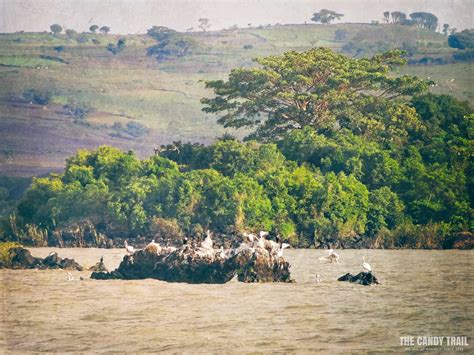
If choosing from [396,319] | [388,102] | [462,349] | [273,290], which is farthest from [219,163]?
[462,349]

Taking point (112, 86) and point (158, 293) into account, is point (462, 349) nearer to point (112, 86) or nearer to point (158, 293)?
point (158, 293)

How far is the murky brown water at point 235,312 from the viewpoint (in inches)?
1172

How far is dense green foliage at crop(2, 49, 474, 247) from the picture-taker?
58.2 meters

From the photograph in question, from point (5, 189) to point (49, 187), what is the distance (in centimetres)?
1523

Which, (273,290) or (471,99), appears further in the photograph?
(471,99)

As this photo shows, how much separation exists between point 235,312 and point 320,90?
3717 cm

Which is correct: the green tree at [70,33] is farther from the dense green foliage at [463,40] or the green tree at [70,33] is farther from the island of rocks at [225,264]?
the island of rocks at [225,264]

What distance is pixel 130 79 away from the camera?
132625mm

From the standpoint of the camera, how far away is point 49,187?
206 ft

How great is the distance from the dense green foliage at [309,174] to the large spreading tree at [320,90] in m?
0.08

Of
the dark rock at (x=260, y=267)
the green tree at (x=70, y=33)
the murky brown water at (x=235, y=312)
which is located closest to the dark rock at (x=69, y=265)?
the murky brown water at (x=235, y=312)

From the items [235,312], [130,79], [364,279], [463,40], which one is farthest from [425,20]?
[235,312]

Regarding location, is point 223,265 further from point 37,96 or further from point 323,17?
point 323,17

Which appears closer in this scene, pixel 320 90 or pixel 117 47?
pixel 320 90
